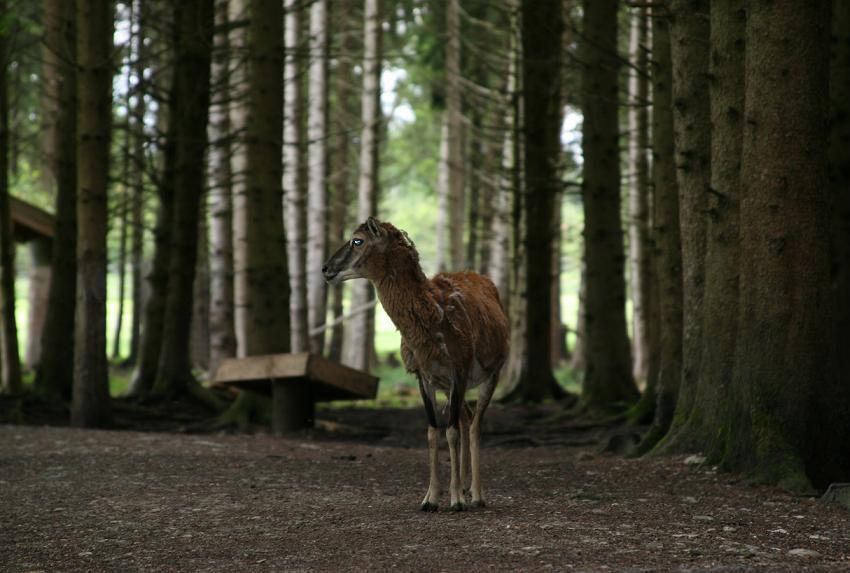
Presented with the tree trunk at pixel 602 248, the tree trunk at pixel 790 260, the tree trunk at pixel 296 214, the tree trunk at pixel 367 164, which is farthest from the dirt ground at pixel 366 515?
the tree trunk at pixel 367 164

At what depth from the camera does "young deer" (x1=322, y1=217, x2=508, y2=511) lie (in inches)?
296

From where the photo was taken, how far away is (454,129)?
3098cm

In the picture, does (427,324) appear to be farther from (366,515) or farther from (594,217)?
(594,217)

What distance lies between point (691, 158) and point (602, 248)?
5.62 metres

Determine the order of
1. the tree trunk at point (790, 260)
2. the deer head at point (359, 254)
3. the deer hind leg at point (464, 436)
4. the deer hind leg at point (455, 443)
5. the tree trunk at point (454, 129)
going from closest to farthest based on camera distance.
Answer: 1. the deer head at point (359, 254)
2. the deer hind leg at point (455, 443)
3. the deer hind leg at point (464, 436)
4. the tree trunk at point (790, 260)
5. the tree trunk at point (454, 129)

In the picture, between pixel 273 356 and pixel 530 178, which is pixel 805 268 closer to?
pixel 273 356

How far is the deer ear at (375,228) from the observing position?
7.47 meters

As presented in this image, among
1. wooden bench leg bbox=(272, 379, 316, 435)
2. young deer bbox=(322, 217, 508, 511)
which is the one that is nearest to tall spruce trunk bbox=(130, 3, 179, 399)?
wooden bench leg bbox=(272, 379, 316, 435)

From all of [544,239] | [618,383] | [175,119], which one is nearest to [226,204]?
[175,119]

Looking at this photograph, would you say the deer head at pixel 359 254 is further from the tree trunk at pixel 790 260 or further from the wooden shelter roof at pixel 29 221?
the wooden shelter roof at pixel 29 221

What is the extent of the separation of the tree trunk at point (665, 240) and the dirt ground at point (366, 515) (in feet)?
3.59

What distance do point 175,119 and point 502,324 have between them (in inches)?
411

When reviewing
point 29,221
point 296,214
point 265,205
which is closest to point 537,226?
point 296,214

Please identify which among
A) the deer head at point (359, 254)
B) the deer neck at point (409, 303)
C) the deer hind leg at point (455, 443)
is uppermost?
the deer head at point (359, 254)
